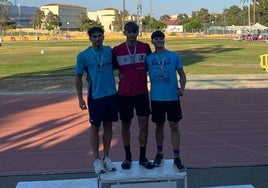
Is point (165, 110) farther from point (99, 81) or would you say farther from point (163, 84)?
point (99, 81)

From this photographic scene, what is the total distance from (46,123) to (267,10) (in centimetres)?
11940

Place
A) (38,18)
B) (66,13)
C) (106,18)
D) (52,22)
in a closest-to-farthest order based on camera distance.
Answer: (52,22)
(38,18)
(106,18)
(66,13)

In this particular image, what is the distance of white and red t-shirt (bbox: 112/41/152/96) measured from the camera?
637 cm

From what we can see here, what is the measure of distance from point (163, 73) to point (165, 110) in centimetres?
45

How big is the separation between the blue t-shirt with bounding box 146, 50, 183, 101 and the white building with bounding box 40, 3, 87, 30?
6930 inches

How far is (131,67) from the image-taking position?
6.37m

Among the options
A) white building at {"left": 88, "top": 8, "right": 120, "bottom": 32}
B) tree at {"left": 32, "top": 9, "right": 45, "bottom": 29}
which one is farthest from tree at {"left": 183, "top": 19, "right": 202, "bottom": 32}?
tree at {"left": 32, "top": 9, "right": 45, "bottom": 29}

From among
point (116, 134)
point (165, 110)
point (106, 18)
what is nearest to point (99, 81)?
point (165, 110)

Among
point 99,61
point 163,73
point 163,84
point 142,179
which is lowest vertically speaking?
point 142,179

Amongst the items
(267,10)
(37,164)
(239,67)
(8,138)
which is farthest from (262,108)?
(267,10)

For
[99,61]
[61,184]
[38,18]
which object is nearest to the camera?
[99,61]

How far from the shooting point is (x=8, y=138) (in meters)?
11.1

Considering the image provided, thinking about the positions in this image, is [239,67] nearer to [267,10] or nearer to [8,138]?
[8,138]

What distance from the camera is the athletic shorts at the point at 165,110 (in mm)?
6492
